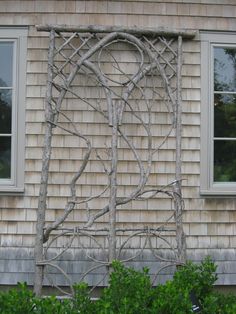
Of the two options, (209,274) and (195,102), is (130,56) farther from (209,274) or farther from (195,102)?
(209,274)

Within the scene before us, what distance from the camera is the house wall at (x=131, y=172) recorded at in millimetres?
6082

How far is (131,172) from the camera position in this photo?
6113 mm

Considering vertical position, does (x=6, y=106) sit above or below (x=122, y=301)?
above

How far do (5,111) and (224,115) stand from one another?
241 cm

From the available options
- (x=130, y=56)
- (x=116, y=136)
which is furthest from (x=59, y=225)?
(x=130, y=56)

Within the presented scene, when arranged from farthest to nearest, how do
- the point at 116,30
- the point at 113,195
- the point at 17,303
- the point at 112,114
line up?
1. the point at 116,30
2. the point at 112,114
3. the point at 113,195
4. the point at 17,303

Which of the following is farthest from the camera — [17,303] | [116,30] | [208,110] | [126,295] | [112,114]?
[208,110]

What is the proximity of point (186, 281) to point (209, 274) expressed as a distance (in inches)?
10.1

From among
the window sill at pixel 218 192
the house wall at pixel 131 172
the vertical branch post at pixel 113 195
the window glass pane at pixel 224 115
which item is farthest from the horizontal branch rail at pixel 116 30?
the window sill at pixel 218 192

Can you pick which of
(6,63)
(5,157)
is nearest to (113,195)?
(5,157)

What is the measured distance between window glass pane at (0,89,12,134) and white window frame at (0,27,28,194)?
8cm

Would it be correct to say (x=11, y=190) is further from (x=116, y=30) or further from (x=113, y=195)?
(x=116, y=30)

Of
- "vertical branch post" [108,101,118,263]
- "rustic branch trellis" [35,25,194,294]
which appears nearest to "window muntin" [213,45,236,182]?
"rustic branch trellis" [35,25,194,294]

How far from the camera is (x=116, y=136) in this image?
18.6 feet
